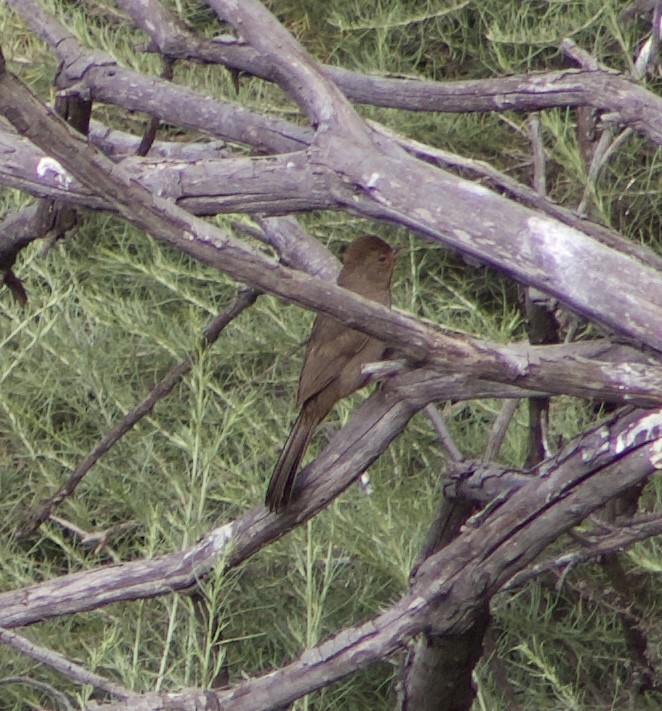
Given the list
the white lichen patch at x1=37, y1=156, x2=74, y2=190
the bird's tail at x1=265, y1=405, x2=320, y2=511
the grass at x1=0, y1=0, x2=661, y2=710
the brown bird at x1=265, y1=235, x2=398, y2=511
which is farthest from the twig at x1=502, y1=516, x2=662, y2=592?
the white lichen patch at x1=37, y1=156, x2=74, y2=190

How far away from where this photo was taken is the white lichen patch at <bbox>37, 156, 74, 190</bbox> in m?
2.51

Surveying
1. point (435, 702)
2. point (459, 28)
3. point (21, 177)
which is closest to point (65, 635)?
point (435, 702)

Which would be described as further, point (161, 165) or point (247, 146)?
point (247, 146)

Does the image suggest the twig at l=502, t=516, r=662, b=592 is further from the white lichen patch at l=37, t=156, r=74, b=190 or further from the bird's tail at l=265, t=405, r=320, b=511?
the white lichen patch at l=37, t=156, r=74, b=190

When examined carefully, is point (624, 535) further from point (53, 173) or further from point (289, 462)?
point (53, 173)

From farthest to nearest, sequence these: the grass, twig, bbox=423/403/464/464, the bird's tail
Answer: the grass, twig, bbox=423/403/464/464, the bird's tail

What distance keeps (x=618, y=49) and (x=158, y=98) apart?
2.42 m

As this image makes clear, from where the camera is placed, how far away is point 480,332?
156 inches

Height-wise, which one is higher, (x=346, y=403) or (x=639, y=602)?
(x=346, y=403)

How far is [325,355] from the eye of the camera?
11.6ft

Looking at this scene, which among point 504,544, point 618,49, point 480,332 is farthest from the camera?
point 618,49

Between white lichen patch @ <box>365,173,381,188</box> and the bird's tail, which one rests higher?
white lichen patch @ <box>365,173,381,188</box>

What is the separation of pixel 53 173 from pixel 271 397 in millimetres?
2050

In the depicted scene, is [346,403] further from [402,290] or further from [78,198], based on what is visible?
[78,198]
